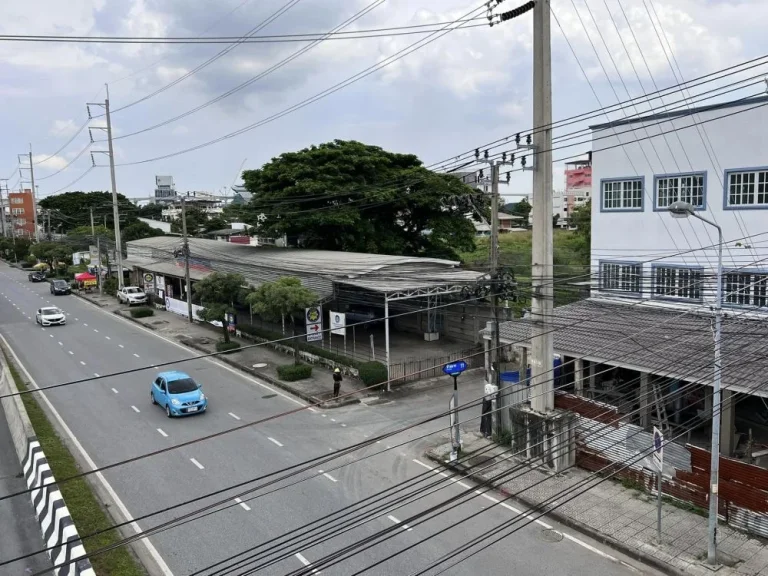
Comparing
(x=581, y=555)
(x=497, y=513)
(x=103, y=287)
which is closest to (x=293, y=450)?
(x=497, y=513)

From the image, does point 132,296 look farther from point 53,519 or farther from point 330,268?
point 53,519

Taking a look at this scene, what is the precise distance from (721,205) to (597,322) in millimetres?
5148

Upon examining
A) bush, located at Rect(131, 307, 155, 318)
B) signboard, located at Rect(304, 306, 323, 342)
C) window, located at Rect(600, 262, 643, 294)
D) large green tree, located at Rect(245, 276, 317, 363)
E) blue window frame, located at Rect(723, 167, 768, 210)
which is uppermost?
blue window frame, located at Rect(723, 167, 768, 210)

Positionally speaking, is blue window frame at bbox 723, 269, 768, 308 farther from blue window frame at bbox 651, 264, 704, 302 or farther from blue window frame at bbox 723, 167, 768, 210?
blue window frame at bbox 723, 167, 768, 210

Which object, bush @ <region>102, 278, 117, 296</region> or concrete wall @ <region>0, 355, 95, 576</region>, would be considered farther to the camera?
bush @ <region>102, 278, 117, 296</region>

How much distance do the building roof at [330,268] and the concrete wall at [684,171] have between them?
18.6 ft

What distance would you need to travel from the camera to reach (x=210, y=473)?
15.0m

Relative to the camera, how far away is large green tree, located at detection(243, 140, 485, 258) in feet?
112

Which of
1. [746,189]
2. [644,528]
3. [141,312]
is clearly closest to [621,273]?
[746,189]

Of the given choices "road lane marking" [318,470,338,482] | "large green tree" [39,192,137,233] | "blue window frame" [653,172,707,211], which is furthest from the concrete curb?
"large green tree" [39,192,137,233]

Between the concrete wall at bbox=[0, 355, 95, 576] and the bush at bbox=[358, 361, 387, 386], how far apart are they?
1048 cm

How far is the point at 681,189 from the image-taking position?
1988 cm

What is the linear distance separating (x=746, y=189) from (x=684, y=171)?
198 cm

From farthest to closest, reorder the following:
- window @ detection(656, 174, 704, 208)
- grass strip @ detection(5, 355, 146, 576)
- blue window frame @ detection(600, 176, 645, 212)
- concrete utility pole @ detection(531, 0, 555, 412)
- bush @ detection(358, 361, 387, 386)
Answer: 1. bush @ detection(358, 361, 387, 386)
2. blue window frame @ detection(600, 176, 645, 212)
3. window @ detection(656, 174, 704, 208)
4. concrete utility pole @ detection(531, 0, 555, 412)
5. grass strip @ detection(5, 355, 146, 576)
